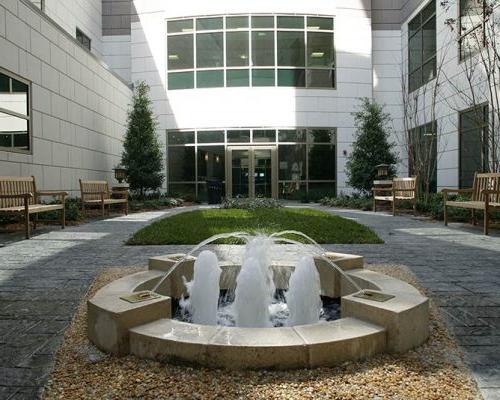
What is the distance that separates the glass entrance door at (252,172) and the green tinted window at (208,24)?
5.14 metres

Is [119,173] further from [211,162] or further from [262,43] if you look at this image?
[262,43]

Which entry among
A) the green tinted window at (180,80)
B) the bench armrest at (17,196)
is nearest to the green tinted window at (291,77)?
the green tinted window at (180,80)

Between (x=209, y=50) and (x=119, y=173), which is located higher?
(x=209, y=50)

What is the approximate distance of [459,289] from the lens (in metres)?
3.89

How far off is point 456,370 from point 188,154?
1738 cm

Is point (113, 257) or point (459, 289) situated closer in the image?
point (459, 289)

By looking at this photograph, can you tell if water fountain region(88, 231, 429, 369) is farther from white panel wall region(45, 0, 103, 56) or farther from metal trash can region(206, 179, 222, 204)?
white panel wall region(45, 0, 103, 56)

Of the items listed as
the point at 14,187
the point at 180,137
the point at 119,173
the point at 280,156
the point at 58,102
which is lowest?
the point at 14,187

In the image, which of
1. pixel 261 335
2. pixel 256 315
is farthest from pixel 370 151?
pixel 261 335

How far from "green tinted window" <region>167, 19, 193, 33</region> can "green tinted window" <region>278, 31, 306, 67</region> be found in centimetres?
384

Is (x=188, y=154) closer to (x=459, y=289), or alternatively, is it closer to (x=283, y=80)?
(x=283, y=80)

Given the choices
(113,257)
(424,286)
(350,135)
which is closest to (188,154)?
(350,135)

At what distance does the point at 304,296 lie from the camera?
129 inches

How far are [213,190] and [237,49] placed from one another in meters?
6.10
